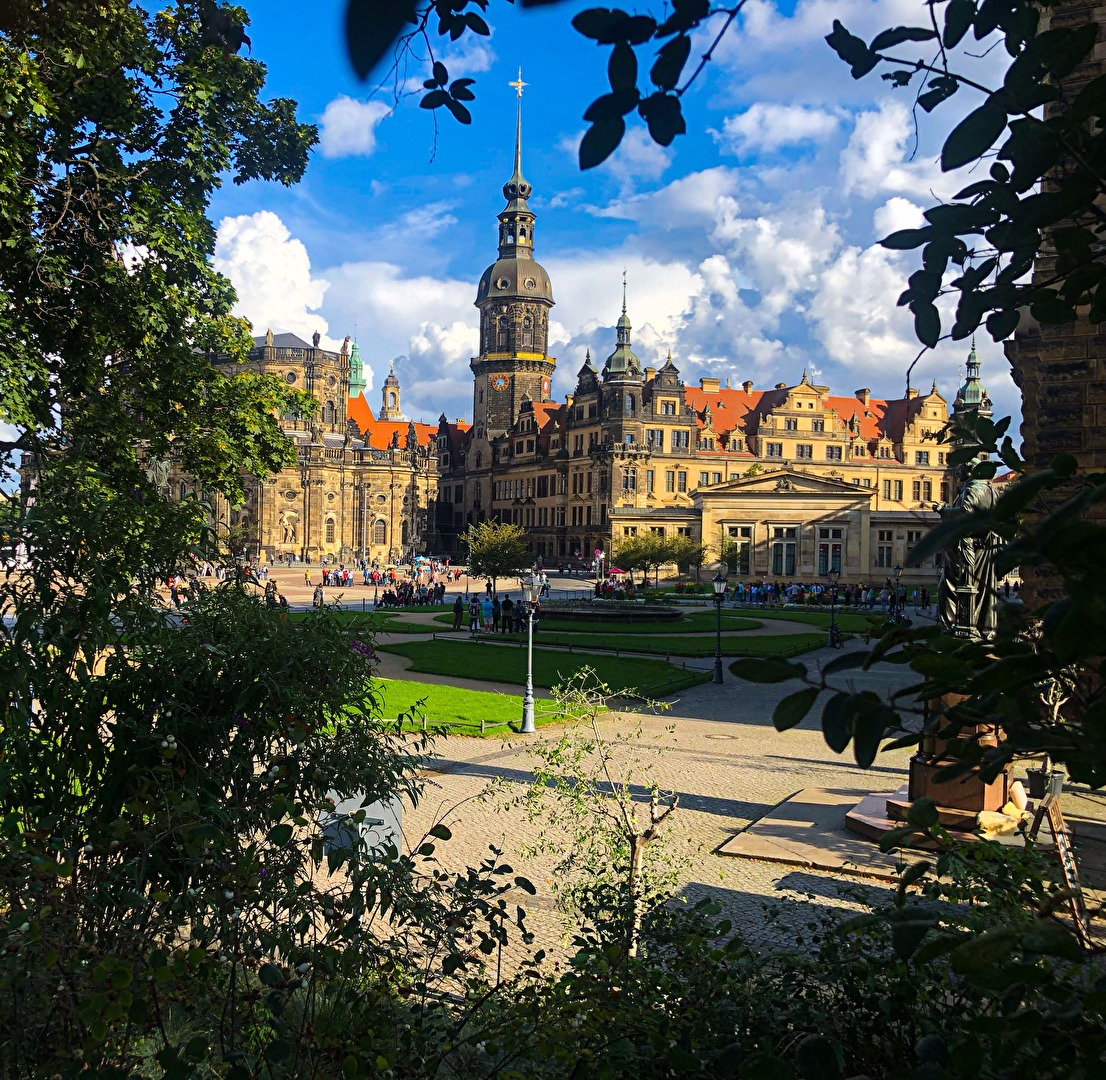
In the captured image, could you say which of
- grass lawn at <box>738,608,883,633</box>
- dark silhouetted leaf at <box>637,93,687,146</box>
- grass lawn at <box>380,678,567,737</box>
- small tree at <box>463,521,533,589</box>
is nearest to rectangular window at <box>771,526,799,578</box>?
grass lawn at <box>738,608,883,633</box>

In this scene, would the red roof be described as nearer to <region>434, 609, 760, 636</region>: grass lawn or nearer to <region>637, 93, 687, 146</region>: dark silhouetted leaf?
<region>434, 609, 760, 636</region>: grass lawn

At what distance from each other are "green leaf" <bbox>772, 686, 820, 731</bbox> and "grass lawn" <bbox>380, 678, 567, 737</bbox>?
15.6 metres

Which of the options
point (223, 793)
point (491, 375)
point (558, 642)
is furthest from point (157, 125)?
point (491, 375)

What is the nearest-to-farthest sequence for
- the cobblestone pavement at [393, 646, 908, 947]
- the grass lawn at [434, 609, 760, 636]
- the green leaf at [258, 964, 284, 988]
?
the green leaf at [258, 964, 284, 988] → the cobblestone pavement at [393, 646, 908, 947] → the grass lawn at [434, 609, 760, 636]

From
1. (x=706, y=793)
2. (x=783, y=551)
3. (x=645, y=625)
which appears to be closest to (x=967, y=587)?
(x=706, y=793)

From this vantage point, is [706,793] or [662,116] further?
[706,793]

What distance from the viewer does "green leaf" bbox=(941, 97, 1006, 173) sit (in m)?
2.09

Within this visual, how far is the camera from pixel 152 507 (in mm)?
9289

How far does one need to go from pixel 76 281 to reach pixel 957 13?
12747 mm

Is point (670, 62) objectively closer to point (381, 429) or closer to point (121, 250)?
point (121, 250)

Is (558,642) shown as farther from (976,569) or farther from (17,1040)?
(17,1040)

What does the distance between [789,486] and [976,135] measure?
62945mm

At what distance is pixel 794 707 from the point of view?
6.23ft

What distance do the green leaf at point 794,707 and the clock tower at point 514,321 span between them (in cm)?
9617
